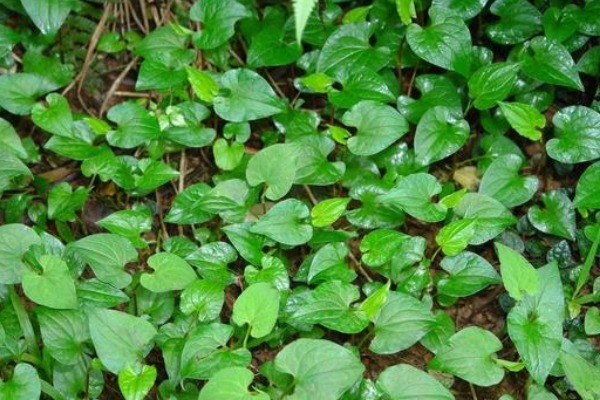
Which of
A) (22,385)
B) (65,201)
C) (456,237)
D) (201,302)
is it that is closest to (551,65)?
(456,237)

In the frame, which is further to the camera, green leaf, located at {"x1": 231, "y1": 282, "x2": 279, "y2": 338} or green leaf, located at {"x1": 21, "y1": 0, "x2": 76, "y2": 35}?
green leaf, located at {"x1": 21, "y1": 0, "x2": 76, "y2": 35}

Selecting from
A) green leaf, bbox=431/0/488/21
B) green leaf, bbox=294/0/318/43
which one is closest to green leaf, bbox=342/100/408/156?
green leaf, bbox=431/0/488/21

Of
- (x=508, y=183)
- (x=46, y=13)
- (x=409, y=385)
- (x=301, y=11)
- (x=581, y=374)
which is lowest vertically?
(x=581, y=374)

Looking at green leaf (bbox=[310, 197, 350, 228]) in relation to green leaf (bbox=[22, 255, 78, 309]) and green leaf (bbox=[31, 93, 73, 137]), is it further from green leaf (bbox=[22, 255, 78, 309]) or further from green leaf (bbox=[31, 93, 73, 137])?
green leaf (bbox=[31, 93, 73, 137])

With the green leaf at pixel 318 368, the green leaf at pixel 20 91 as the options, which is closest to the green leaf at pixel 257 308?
the green leaf at pixel 318 368

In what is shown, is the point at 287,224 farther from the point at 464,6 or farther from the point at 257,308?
the point at 464,6

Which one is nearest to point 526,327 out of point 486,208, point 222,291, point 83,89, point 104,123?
point 486,208

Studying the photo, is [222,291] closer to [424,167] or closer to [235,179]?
[235,179]

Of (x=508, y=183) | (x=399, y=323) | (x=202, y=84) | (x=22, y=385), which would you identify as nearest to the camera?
(x=22, y=385)
